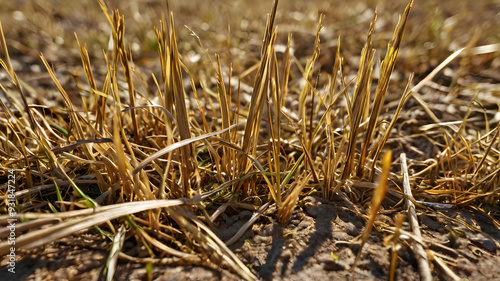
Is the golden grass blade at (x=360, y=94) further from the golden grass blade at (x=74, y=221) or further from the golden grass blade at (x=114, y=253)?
the golden grass blade at (x=114, y=253)

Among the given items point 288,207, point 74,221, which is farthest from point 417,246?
point 74,221

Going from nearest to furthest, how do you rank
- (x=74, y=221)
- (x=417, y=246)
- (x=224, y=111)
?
(x=74, y=221)
(x=417, y=246)
(x=224, y=111)

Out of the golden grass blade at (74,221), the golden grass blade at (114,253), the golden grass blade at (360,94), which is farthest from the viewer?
the golden grass blade at (360,94)

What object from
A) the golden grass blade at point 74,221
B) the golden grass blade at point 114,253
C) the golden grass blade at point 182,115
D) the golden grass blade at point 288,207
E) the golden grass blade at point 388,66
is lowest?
the golden grass blade at point 114,253

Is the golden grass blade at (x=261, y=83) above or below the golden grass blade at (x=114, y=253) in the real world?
above

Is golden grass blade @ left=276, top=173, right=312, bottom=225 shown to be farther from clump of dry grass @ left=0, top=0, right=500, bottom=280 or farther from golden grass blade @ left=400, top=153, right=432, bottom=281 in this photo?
golden grass blade @ left=400, top=153, right=432, bottom=281

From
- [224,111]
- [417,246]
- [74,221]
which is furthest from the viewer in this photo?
[224,111]

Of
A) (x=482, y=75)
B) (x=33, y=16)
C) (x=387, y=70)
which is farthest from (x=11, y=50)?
(x=482, y=75)

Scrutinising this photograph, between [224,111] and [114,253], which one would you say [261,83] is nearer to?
[224,111]

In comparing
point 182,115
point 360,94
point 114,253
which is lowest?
point 114,253

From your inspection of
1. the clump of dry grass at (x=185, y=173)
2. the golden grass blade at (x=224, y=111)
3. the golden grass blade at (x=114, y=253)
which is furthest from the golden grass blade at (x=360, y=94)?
the golden grass blade at (x=114, y=253)

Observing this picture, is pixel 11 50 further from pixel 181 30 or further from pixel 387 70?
pixel 387 70
